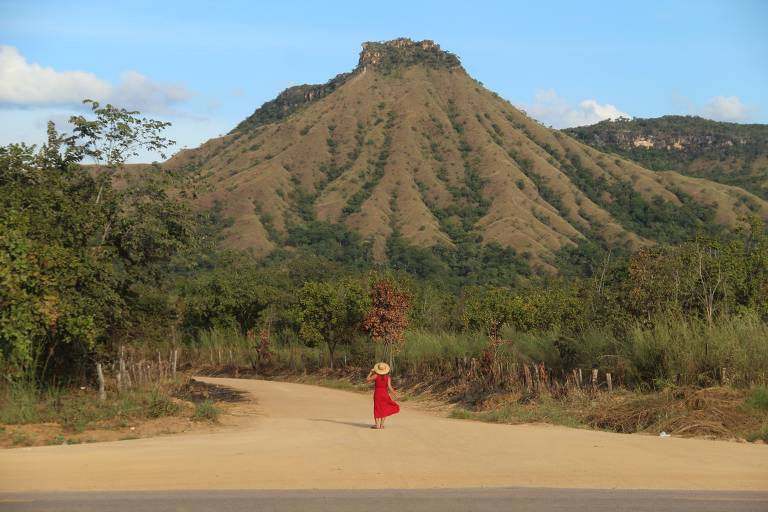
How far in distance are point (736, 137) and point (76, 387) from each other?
18208 cm

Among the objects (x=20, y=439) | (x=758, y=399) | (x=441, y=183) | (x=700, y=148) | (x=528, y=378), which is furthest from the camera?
(x=700, y=148)

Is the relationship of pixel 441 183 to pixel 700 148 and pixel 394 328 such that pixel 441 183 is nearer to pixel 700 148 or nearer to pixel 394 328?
pixel 700 148

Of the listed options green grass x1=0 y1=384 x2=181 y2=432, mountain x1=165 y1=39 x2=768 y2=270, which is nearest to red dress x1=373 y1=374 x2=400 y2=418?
green grass x1=0 y1=384 x2=181 y2=432

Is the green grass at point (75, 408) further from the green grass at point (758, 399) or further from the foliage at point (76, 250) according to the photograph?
the green grass at point (758, 399)

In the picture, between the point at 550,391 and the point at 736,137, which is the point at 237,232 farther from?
the point at 736,137

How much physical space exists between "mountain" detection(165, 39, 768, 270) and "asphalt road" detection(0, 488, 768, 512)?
92519mm

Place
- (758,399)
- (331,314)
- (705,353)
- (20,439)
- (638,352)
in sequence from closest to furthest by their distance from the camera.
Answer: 1. (20,439)
2. (758,399)
3. (705,353)
4. (638,352)
5. (331,314)

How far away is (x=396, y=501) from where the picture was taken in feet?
30.8

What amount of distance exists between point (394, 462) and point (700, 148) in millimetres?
188441

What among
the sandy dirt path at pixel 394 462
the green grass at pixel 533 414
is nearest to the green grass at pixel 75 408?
the sandy dirt path at pixel 394 462

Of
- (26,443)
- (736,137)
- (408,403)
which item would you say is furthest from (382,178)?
(26,443)

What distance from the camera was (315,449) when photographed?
13438mm

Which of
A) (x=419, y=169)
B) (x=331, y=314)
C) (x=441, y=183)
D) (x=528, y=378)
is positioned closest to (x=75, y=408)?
(x=528, y=378)

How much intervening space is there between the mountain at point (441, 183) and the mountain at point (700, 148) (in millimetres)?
30241
